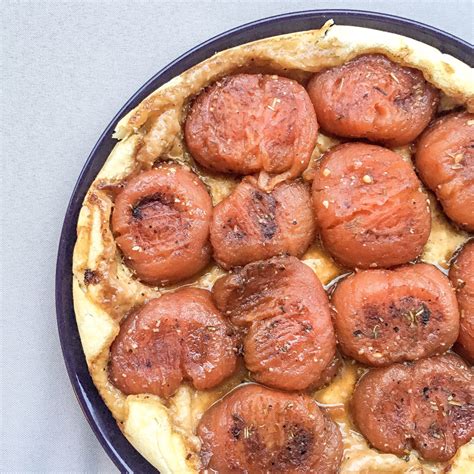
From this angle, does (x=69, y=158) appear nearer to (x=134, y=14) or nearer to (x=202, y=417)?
(x=134, y=14)

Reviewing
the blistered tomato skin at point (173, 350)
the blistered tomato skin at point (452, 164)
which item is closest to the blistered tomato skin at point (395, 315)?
the blistered tomato skin at point (452, 164)

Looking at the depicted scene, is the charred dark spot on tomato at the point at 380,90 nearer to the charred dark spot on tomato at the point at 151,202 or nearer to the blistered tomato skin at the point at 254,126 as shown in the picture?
the blistered tomato skin at the point at 254,126

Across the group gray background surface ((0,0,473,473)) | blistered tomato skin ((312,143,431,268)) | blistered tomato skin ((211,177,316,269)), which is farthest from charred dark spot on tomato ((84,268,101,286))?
blistered tomato skin ((312,143,431,268))

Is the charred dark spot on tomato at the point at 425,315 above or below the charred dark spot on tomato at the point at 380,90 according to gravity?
below

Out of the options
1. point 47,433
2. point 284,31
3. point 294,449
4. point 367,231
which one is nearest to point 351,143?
point 367,231

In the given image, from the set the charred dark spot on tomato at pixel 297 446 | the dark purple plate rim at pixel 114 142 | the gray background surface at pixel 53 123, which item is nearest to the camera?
the charred dark spot on tomato at pixel 297 446

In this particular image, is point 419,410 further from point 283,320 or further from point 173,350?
point 173,350

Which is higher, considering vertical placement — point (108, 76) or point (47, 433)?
point (108, 76)

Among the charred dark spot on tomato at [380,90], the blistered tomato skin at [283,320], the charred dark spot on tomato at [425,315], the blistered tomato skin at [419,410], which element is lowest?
the blistered tomato skin at [419,410]
